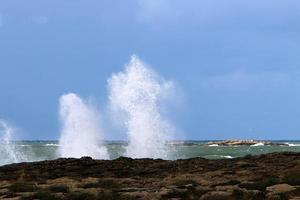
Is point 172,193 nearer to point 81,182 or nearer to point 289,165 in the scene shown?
point 81,182

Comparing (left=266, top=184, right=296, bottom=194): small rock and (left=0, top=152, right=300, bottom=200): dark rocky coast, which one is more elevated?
(left=0, top=152, right=300, bottom=200): dark rocky coast

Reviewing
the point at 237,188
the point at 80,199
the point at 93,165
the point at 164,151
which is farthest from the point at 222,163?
the point at 164,151

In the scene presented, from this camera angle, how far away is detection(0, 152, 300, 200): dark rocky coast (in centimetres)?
1836

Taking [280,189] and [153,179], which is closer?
[280,189]

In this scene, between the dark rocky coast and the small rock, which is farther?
the dark rocky coast

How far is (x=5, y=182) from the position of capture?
2383cm

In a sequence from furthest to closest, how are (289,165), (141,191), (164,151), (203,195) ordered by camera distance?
(164,151)
(289,165)
(141,191)
(203,195)

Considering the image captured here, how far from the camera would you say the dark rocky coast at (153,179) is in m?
18.4

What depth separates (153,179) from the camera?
24125 millimetres

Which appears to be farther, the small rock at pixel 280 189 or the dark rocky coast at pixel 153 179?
the dark rocky coast at pixel 153 179

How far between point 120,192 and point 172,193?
2068 mm

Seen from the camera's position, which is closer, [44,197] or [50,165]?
[44,197]

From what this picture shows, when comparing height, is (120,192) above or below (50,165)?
below

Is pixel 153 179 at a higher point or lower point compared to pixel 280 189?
higher
